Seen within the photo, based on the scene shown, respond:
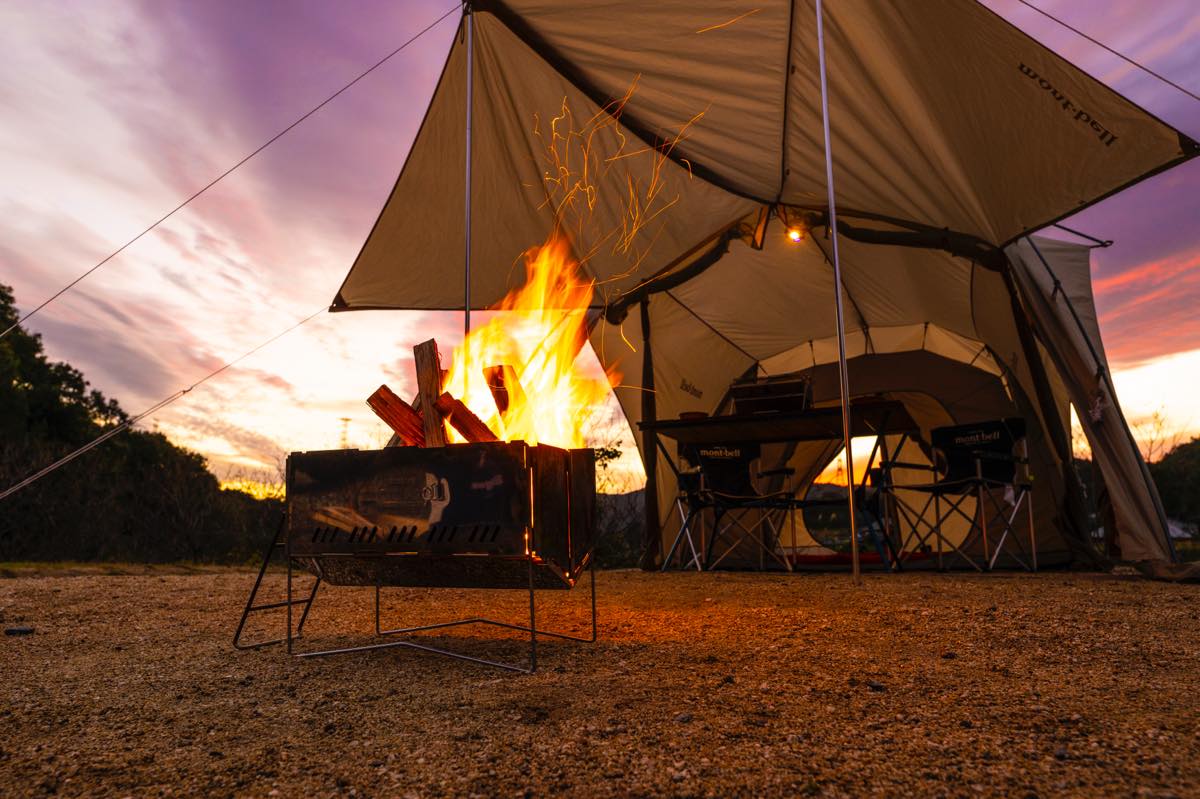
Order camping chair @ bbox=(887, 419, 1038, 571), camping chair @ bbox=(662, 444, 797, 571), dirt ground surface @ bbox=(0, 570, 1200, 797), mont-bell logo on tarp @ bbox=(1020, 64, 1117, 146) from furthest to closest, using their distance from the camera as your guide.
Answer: camping chair @ bbox=(662, 444, 797, 571), camping chair @ bbox=(887, 419, 1038, 571), mont-bell logo on tarp @ bbox=(1020, 64, 1117, 146), dirt ground surface @ bbox=(0, 570, 1200, 797)

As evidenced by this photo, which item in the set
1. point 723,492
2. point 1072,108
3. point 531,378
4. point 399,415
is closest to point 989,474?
point 723,492

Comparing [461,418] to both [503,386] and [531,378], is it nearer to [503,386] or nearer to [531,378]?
[503,386]

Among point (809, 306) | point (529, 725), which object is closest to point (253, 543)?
point (809, 306)

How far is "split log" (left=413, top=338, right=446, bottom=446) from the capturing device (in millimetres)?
2412

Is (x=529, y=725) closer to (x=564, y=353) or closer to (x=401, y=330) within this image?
(x=564, y=353)

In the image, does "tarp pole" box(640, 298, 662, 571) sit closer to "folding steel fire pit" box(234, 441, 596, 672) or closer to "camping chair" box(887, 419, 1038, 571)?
"camping chair" box(887, 419, 1038, 571)

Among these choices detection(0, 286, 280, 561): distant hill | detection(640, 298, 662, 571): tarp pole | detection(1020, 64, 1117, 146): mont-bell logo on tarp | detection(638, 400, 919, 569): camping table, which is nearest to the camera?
detection(1020, 64, 1117, 146): mont-bell logo on tarp

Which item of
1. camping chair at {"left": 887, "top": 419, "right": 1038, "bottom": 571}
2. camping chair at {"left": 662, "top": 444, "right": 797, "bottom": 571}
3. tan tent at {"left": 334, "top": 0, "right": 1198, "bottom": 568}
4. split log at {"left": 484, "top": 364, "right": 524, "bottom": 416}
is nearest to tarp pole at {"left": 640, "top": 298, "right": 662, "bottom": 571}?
tan tent at {"left": 334, "top": 0, "right": 1198, "bottom": 568}

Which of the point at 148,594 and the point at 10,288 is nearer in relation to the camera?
the point at 148,594

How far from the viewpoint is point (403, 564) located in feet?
7.63

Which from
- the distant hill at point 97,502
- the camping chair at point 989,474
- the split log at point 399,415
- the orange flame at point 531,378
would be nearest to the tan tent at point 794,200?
the camping chair at point 989,474

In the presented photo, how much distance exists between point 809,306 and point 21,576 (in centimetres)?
556

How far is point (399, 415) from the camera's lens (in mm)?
2463

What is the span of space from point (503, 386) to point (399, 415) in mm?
356
